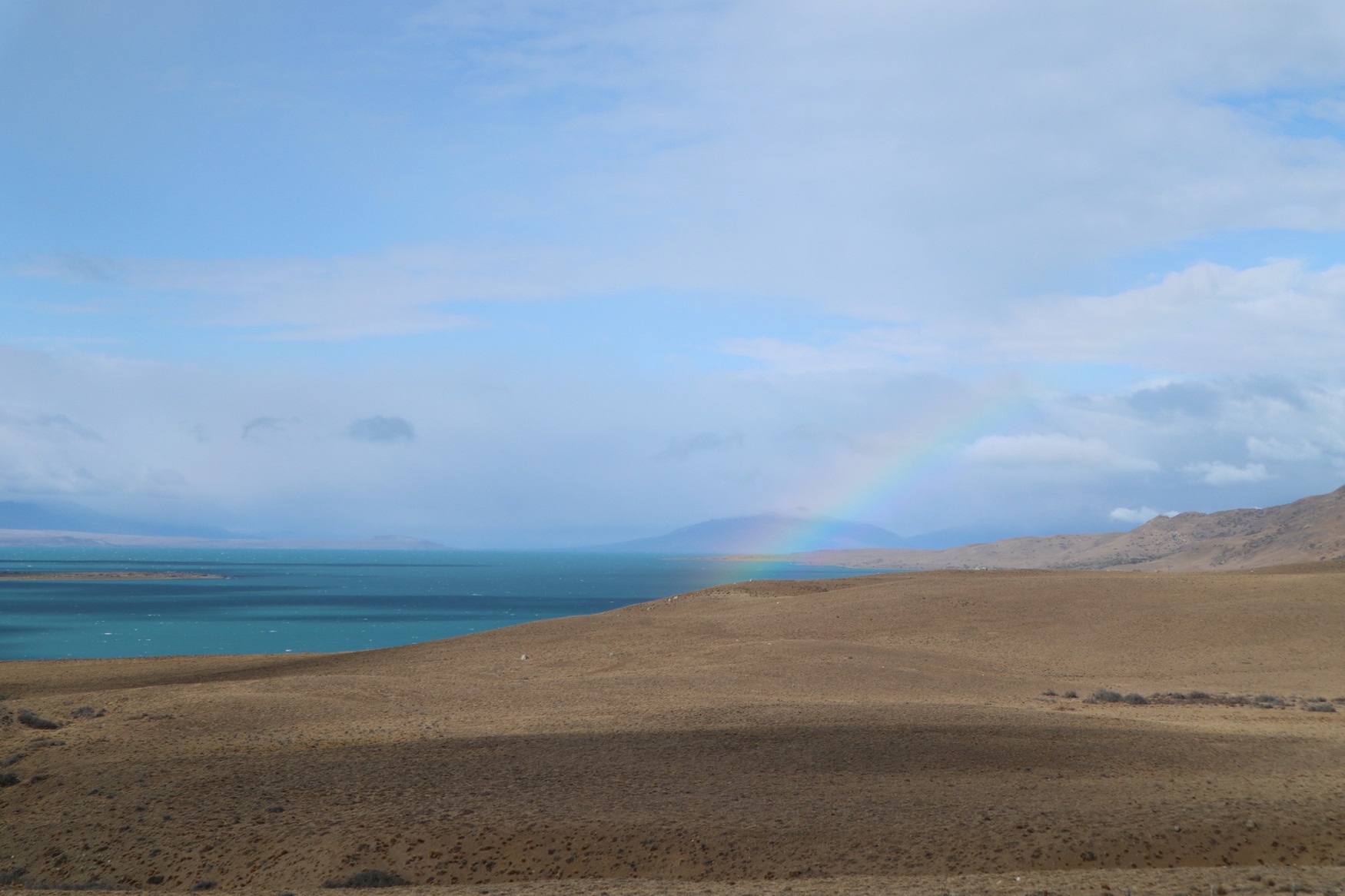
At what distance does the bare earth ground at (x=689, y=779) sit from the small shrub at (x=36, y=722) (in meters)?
0.31

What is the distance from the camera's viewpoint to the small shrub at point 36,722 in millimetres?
16297

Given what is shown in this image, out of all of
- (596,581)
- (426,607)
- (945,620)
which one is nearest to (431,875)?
(945,620)

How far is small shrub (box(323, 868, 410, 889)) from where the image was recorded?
33.1 feet

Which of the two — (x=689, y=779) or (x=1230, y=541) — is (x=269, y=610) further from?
(x=1230, y=541)

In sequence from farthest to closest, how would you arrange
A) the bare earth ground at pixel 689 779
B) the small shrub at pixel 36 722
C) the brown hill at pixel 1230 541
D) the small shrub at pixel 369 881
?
the brown hill at pixel 1230 541 < the small shrub at pixel 36 722 < the bare earth ground at pixel 689 779 < the small shrub at pixel 369 881

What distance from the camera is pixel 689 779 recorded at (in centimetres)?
1333

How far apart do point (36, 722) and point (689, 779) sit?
12103 mm

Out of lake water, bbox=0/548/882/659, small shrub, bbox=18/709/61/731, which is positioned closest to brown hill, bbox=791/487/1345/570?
lake water, bbox=0/548/882/659

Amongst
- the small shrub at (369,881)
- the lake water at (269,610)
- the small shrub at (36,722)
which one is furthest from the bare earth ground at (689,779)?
the lake water at (269,610)

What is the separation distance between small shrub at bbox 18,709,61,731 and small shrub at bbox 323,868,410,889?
378 inches

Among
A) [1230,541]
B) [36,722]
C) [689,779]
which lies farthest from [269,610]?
[1230,541]

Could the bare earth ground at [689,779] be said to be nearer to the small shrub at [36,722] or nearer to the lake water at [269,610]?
the small shrub at [36,722]

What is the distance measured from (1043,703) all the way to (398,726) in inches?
579

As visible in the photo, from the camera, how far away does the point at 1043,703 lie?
21609 millimetres
